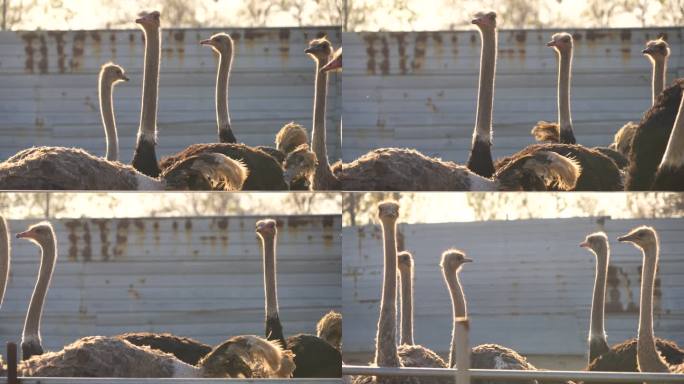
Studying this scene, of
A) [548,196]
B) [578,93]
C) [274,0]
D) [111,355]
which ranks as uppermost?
[274,0]

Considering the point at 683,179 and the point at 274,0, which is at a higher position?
the point at 274,0

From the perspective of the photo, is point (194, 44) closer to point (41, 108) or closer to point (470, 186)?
point (41, 108)

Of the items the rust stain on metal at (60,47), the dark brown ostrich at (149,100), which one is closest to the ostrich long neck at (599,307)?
the dark brown ostrich at (149,100)

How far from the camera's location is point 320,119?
604 centimetres

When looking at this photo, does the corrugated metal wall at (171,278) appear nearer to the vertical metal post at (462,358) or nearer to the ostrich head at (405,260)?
the ostrich head at (405,260)

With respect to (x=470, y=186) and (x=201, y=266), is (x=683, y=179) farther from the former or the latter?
(x=201, y=266)

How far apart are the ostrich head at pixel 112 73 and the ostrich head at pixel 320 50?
766 millimetres

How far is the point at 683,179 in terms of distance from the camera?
19.9 ft

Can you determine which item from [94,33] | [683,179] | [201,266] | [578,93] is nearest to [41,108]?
[94,33]

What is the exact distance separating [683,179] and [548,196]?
0.55 m

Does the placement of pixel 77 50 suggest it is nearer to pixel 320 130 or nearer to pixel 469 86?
pixel 320 130

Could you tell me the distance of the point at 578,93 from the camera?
239 inches

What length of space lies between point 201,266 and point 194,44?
0.92 meters

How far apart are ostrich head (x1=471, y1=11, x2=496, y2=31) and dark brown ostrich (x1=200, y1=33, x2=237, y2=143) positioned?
1017mm
